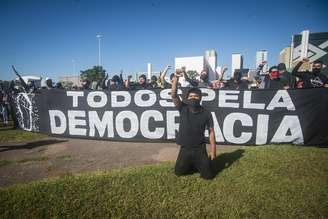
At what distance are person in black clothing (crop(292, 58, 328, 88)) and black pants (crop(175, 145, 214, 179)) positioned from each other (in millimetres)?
4477

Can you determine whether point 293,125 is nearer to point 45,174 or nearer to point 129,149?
point 129,149

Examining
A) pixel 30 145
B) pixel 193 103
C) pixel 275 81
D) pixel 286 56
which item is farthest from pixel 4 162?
pixel 286 56

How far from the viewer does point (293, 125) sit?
5895 mm

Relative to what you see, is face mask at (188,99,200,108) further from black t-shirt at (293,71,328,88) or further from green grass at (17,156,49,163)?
black t-shirt at (293,71,328,88)

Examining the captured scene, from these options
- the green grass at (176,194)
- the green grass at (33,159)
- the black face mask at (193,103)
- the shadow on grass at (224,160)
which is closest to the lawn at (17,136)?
the green grass at (33,159)

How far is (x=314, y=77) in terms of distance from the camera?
20.8 feet

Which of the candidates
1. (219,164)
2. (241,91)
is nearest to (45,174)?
(219,164)

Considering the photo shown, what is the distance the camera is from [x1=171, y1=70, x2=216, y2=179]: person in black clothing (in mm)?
3928

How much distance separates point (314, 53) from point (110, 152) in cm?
1162

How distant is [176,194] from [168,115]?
11.3 ft

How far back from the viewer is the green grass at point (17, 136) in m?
7.39

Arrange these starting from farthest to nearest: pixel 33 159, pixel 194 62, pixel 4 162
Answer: pixel 194 62 < pixel 33 159 < pixel 4 162

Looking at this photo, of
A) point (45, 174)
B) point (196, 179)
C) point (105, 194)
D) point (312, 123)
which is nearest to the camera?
point (105, 194)

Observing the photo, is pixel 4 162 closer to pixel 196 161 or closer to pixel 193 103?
pixel 196 161
